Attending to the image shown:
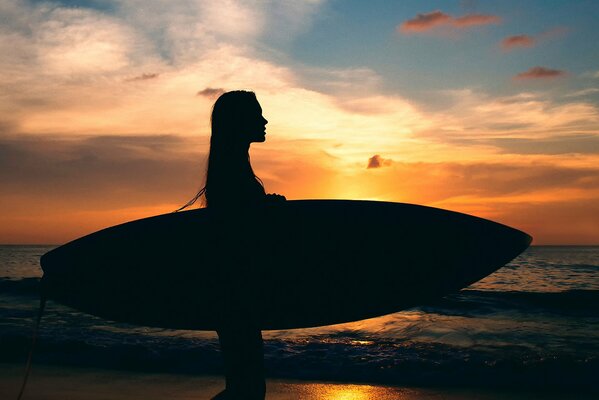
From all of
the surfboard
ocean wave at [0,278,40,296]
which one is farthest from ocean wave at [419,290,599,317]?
ocean wave at [0,278,40,296]

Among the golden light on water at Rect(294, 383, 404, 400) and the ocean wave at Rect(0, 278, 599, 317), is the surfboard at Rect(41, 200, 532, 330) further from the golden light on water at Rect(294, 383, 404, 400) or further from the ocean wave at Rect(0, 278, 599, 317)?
the ocean wave at Rect(0, 278, 599, 317)

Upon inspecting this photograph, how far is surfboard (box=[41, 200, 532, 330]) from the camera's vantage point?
9.39 ft

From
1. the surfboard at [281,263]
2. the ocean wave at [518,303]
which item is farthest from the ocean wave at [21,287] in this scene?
the surfboard at [281,263]

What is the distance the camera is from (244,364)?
2340 millimetres

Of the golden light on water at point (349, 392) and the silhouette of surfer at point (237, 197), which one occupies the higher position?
the silhouette of surfer at point (237, 197)

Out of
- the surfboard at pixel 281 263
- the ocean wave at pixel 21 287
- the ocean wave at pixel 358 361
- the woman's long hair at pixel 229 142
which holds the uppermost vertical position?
the woman's long hair at pixel 229 142

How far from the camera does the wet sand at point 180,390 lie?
4.83 metres

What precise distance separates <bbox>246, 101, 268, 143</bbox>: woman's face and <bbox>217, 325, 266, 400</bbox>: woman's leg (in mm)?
880

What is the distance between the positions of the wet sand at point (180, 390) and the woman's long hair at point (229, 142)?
2981 millimetres

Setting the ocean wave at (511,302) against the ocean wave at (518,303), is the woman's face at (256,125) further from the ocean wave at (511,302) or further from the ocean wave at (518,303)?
the ocean wave at (518,303)

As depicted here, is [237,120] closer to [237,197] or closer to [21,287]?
[237,197]

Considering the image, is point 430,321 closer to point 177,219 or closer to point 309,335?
point 309,335

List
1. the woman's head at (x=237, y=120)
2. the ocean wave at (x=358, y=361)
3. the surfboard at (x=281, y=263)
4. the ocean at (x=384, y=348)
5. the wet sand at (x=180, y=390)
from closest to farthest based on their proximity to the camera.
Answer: the woman's head at (x=237, y=120) < the surfboard at (x=281, y=263) < the wet sand at (x=180, y=390) < the ocean wave at (x=358, y=361) < the ocean at (x=384, y=348)

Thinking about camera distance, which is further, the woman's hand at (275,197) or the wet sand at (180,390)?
the wet sand at (180,390)
